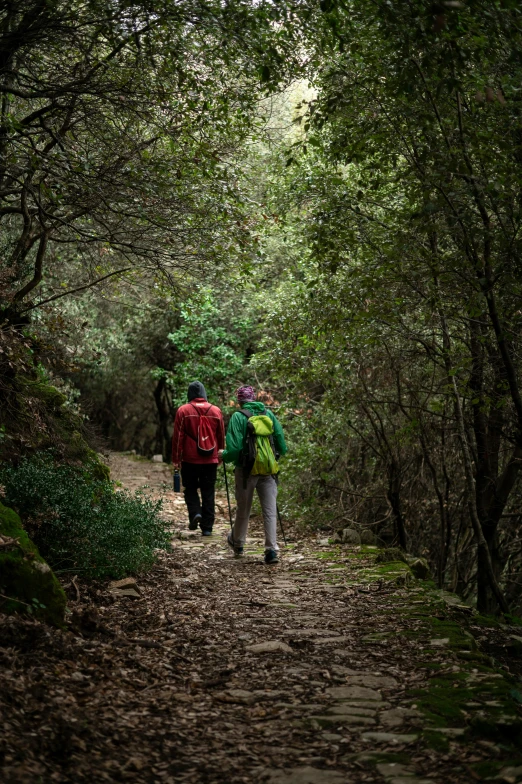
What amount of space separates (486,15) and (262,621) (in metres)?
5.06

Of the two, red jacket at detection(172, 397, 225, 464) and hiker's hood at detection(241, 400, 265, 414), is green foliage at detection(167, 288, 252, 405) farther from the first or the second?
hiker's hood at detection(241, 400, 265, 414)

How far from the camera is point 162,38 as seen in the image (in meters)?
7.64

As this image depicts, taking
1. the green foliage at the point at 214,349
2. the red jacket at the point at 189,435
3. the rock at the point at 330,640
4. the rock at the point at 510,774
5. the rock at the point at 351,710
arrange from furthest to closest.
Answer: the green foliage at the point at 214,349
the red jacket at the point at 189,435
the rock at the point at 330,640
the rock at the point at 351,710
the rock at the point at 510,774

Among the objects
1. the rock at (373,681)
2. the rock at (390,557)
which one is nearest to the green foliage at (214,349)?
the rock at (390,557)

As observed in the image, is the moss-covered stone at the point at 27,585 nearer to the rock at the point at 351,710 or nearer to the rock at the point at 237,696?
the rock at the point at 237,696

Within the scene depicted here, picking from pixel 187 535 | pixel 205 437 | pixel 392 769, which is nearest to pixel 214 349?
pixel 187 535

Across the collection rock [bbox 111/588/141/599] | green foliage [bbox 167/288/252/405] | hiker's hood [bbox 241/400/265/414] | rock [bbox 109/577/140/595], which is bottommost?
rock [bbox 111/588/141/599]

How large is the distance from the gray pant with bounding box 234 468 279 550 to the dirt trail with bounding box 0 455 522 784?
6.13ft

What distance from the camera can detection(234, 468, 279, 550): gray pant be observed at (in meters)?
9.48

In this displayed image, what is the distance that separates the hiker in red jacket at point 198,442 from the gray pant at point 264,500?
1.64m

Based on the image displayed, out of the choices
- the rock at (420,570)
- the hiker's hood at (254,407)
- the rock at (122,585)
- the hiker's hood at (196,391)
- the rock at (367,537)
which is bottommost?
the rock at (420,570)

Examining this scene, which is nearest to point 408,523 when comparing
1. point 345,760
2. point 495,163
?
point 495,163

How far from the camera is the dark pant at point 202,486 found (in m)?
11.4

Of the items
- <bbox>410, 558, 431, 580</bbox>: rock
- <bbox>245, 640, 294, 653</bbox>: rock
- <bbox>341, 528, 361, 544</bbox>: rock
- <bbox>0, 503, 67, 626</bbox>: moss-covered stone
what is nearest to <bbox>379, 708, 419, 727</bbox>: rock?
<bbox>245, 640, 294, 653</bbox>: rock
